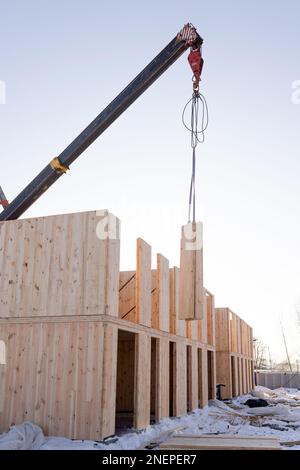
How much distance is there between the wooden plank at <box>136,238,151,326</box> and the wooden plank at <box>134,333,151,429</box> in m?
0.48

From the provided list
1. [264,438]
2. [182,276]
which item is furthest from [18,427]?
[264,438]

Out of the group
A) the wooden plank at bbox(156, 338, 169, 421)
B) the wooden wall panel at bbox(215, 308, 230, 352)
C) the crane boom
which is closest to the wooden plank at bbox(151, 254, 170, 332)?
the wooden plank at bbox(156, 338, 169, 421)

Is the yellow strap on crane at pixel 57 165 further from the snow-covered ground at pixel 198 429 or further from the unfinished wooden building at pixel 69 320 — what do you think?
the snow-covered ground at pixel 198 429

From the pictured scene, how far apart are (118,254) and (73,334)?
1.94 m

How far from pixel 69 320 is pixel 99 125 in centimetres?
477

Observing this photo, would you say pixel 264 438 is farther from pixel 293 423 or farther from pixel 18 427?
pixel 18 427

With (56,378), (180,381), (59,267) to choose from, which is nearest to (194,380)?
(180,381)

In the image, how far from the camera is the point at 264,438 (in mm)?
10008

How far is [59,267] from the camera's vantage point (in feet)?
33.3

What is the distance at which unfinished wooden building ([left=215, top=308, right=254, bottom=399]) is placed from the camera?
904 inches

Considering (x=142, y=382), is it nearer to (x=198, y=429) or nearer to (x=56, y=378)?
(x=56, y=378)

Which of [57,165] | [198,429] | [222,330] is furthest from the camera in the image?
[222,330]

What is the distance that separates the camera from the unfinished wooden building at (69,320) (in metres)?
9.05

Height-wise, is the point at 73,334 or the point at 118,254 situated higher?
the point at 118,254
